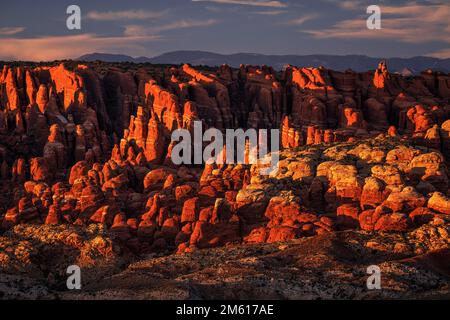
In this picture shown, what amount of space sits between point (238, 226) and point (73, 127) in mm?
55889

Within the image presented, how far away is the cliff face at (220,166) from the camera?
65625mm

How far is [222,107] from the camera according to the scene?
421ft

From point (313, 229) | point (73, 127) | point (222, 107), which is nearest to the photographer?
point (313, 229)

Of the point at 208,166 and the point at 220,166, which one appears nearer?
the point at 208,166

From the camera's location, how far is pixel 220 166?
89.6 m

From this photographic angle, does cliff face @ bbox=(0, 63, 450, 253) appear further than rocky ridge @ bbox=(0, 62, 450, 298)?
Yes

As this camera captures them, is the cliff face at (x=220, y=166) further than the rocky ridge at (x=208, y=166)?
Yes

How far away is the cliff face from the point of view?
65.6m

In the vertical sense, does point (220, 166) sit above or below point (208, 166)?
below

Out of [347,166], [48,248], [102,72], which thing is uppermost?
[102,72]
